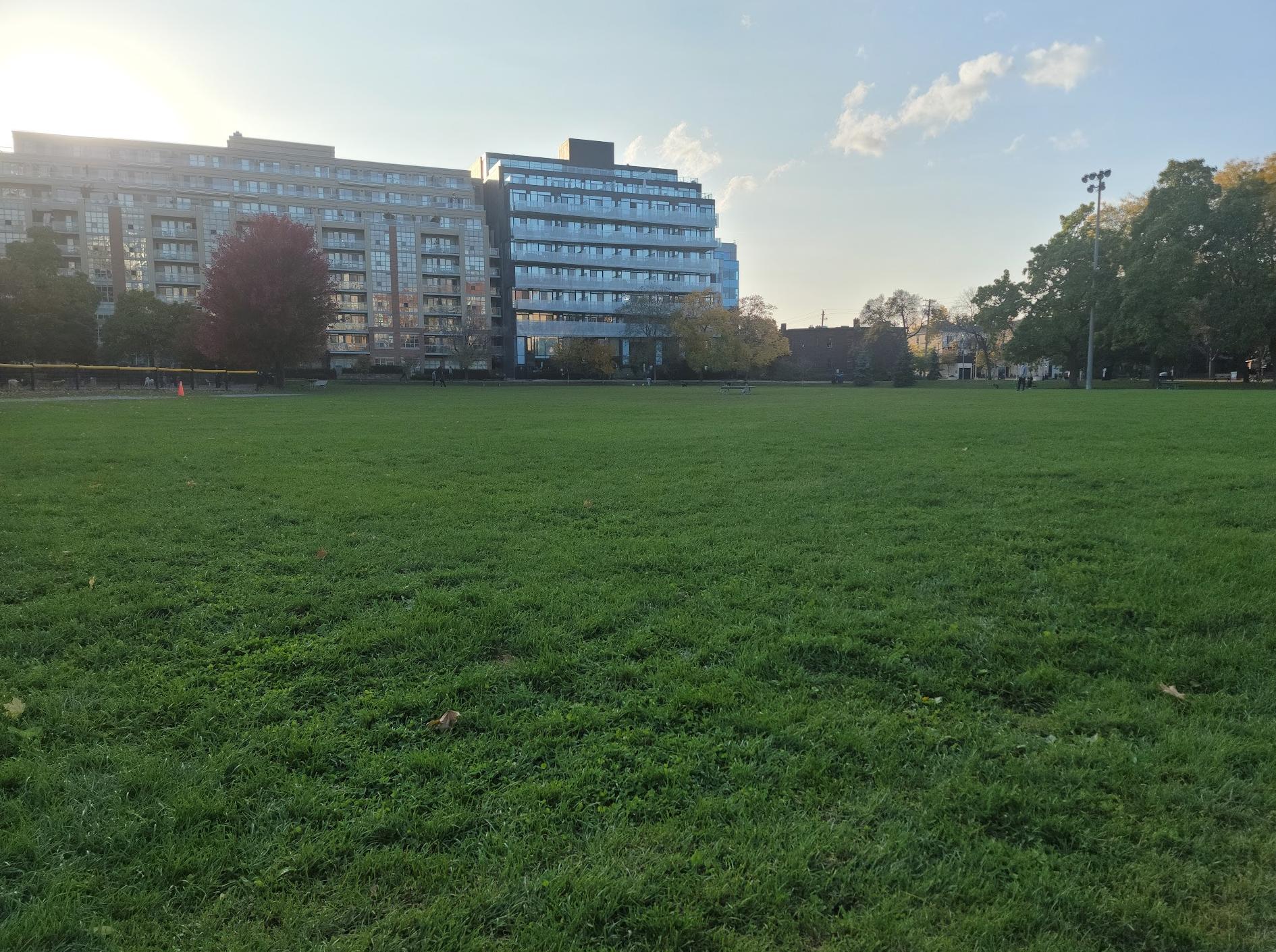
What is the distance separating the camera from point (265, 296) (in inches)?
1607

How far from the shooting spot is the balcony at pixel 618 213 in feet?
286

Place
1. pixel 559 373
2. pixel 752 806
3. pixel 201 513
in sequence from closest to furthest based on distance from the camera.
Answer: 1. pixel 752 806
2. pixel 201 513
3. pixel 559 373

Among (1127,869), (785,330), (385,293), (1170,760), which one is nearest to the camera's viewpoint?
(1127,869)

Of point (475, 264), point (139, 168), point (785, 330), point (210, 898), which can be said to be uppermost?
point (139, 168)

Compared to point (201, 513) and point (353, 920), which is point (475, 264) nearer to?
point (201, 513)

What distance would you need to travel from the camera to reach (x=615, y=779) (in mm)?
3010

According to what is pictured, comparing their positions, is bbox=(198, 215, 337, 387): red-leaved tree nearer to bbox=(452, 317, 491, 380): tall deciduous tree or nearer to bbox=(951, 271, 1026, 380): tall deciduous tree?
bbox=(452, 317, 491, 380): tall deciduous tree

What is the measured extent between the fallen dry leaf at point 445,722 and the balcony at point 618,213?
90.1 metres

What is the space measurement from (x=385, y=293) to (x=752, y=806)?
92922 millimetres

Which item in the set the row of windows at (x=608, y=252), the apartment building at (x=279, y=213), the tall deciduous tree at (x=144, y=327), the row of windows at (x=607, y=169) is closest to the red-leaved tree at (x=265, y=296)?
the tall deciduous tree at (x=144, y=327)

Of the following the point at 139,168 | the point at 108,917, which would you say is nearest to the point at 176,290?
the point at 139,168

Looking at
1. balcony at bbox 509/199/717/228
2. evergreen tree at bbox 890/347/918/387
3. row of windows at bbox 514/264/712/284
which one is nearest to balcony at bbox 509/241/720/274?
row of windows at bbox 514/264/712/284

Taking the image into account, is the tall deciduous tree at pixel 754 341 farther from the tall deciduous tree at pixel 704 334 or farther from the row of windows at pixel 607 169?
the row of windows at pixel 607 169

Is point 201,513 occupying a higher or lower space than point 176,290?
lower
